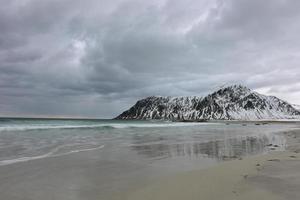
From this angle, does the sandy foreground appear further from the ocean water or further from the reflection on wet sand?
the reflection on wet sand

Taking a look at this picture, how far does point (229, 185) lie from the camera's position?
21.8 feet

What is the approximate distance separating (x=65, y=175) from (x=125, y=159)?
370 cm

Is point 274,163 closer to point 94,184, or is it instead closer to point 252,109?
point 94,184

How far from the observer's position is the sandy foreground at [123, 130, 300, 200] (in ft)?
19.0

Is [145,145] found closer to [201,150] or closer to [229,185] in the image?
[201,150]

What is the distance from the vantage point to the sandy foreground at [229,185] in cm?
578

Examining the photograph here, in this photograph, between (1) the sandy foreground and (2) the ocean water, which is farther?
(2) the ocean water

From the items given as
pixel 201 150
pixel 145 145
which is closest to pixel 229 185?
pixel 201 150

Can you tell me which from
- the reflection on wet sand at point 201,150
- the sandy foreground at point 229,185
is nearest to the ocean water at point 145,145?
the reflection on wet sand at point 201,150

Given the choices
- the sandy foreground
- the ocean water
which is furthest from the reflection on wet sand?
the sandy foreground

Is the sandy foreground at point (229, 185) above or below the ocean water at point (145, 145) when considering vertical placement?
below

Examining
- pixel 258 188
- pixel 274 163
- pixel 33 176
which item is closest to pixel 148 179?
pixel 258 188

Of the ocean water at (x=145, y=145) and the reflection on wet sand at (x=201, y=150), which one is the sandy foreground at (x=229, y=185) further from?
the reflection on wet sand at (x=201, y=150)

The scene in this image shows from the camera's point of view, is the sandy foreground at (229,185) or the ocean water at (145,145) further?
the ocean water at (145,145)
